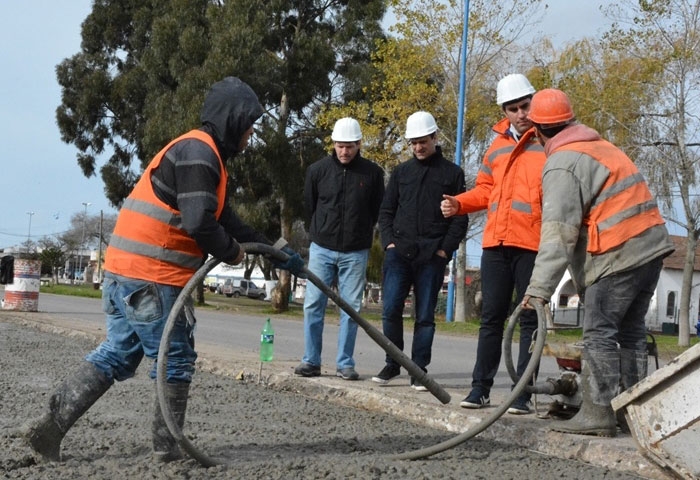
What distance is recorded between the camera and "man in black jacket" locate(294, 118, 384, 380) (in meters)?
7.27

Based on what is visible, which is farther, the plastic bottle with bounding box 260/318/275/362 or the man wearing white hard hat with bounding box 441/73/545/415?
the plastic bottle with bounding box 260/318/275/362

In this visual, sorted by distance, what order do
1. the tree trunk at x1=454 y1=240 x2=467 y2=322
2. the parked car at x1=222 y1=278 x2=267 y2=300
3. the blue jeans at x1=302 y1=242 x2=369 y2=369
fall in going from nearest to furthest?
1. the blue jeans at x1=302 y1=242 x2=369 y2=369
2. the tree trunk at x1=454 y1=240 x2=467 y2=322
3. the parked car at x1=222 y1=278 x2=267 y2=300

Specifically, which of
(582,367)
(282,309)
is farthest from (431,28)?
(582,367)

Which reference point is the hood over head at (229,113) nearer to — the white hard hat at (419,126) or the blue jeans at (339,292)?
the white hard hat at (419,126)

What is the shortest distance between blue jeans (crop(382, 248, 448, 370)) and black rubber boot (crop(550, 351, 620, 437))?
1986 millimetres

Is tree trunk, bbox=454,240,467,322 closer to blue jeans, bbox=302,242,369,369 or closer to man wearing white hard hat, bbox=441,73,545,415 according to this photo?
blue jeans, bbox=302,242,369,369

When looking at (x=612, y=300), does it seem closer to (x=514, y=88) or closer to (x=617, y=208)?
(x=617, y=208)

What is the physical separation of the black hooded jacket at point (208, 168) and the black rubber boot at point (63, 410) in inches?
32.6

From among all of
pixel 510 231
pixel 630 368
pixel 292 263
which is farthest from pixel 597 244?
pixel 292 263

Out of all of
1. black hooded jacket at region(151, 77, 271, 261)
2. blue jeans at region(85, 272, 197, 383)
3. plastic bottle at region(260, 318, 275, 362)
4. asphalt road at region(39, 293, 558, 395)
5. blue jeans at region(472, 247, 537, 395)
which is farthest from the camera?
asphalt road at region(39, 293, 558, 395)

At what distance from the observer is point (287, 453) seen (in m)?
4.69

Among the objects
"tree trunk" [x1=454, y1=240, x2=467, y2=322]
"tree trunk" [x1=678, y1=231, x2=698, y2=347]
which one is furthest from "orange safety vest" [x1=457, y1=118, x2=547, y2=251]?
"tree trunk" [x1=454, y1=240, x2=467, y2=322]

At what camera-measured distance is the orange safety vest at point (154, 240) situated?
425 centimetres

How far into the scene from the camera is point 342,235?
7.29 m
